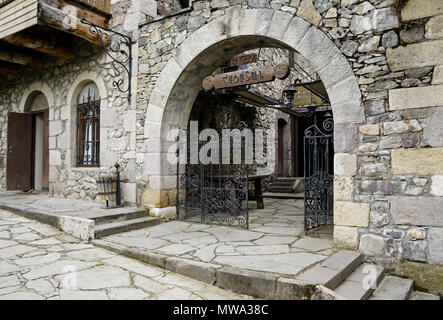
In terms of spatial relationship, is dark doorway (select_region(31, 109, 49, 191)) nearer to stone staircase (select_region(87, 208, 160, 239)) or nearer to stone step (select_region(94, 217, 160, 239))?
stone staircase (select_region(87, 208, 160, 239))

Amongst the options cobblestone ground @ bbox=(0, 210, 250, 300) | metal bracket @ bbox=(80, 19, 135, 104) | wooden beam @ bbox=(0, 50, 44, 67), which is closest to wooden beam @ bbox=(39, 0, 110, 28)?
metal bracket @ bbox=(80, 19, 135, 104)

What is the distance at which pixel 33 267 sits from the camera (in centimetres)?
320

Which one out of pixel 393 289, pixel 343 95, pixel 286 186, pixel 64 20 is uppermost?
pixel 64 20

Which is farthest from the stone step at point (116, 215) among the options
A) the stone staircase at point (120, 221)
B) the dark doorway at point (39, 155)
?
the dark doorway at point (39, 155)

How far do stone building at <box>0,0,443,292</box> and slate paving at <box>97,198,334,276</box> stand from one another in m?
0.48

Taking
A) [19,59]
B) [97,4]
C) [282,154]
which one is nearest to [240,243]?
[97,4]

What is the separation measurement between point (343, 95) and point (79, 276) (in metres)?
3.35

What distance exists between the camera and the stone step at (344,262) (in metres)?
2.91

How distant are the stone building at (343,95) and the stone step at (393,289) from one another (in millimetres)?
162

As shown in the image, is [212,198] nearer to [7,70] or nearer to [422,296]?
[422,296]

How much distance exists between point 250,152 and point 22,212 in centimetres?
559

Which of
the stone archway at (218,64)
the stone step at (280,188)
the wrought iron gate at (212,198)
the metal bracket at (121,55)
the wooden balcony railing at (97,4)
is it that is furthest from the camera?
the stone step at (280,188)

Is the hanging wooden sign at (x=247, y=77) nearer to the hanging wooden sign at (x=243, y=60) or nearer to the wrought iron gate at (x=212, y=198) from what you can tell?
the wrought iron gate at (x=212, y=198)

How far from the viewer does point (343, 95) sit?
3592mm
